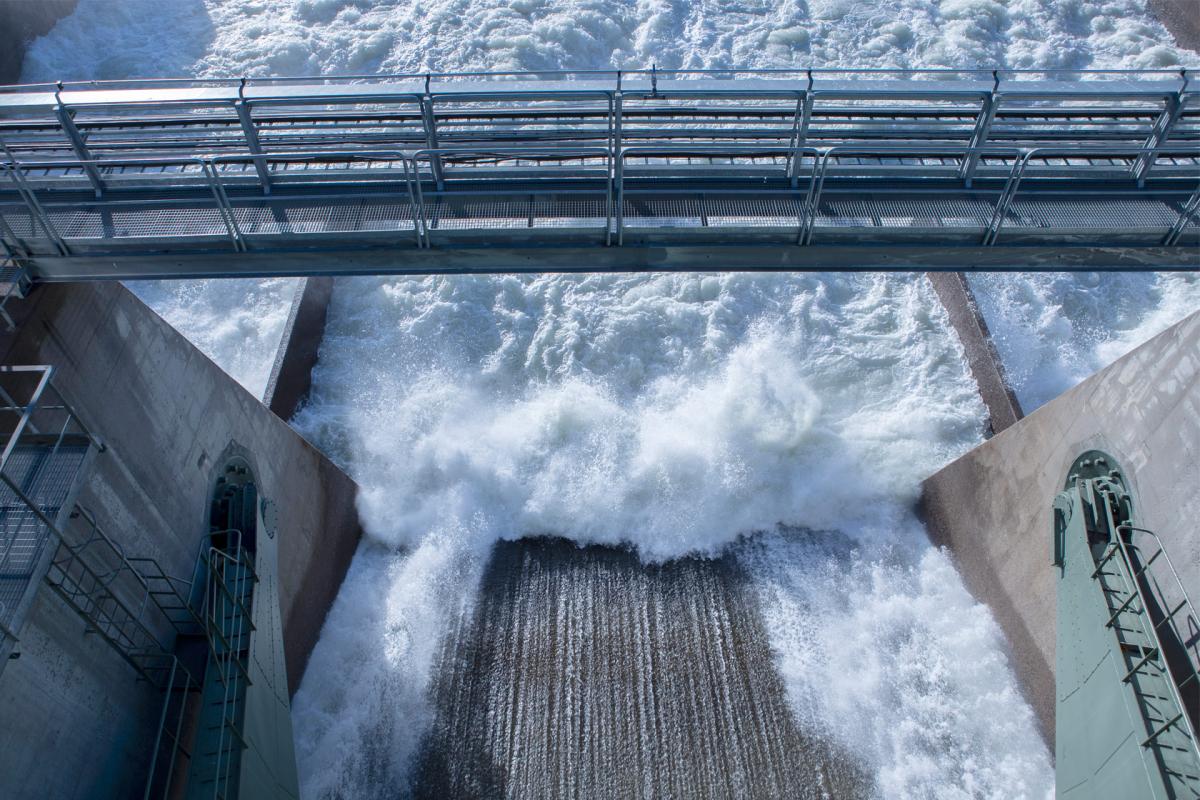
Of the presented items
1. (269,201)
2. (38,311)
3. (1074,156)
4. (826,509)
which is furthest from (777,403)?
(38,311)

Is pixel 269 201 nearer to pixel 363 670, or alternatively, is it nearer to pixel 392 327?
pixel 363 670

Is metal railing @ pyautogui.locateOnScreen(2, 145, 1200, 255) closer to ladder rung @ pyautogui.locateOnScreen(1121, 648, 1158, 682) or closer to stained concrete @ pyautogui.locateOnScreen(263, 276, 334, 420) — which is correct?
ladder rung @ pyautogui.locateOnScreen(1121, 648, 1158, 682)

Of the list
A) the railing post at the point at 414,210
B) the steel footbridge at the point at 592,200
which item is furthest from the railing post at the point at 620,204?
the railing post at the point at 414,210

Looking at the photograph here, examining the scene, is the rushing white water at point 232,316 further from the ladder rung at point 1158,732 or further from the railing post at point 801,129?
the ladder rung at point 1158,732

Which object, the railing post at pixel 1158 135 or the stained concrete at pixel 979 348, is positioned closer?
the railing post at pixel 1158 135

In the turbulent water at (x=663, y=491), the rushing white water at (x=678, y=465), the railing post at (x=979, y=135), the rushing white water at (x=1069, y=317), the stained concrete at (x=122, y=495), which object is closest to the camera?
the stained concrete at (x=122, y=495)

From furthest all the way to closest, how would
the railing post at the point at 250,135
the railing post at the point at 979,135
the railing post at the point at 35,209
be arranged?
the railing post at the point at 979,135 → the railing post at the point at 250,135 → the railing post at the point at 35,209

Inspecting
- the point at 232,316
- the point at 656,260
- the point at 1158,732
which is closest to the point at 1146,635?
the point at 1158,732

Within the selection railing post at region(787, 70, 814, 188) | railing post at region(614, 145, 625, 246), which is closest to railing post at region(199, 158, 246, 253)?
railing post at region(614, 145, 625, 246)
